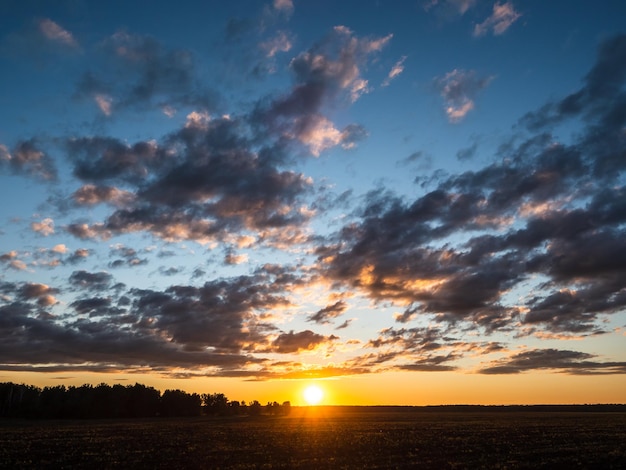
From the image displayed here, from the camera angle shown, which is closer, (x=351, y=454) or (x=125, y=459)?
(x=125, y=459)

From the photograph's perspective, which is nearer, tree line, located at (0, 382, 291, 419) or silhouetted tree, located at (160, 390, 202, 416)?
tree line, located at (0, 382, 291, 419)

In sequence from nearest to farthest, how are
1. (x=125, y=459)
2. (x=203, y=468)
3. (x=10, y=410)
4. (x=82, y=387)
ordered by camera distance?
(x=203, y=468) → (x=125, y=459) → (x=10, y=410) → (x=82, y=387)

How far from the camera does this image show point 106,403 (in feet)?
A: 445

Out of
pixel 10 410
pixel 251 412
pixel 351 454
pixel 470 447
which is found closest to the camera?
pixel 351 454

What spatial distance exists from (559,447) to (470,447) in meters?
8.21

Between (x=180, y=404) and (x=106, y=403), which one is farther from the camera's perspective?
(x=180, y=404)

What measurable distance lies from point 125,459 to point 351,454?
662 inches

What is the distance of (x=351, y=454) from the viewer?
37688 mm

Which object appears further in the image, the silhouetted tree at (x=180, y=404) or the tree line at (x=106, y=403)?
the silhouetted tree at (x=180, y=404)

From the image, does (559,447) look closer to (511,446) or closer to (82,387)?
(511,446)

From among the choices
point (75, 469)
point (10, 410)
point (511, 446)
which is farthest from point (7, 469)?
point (10, 410)

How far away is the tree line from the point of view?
127 meters

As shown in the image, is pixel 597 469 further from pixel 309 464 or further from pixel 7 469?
pixel 7 469

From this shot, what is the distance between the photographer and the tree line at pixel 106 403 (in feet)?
417
